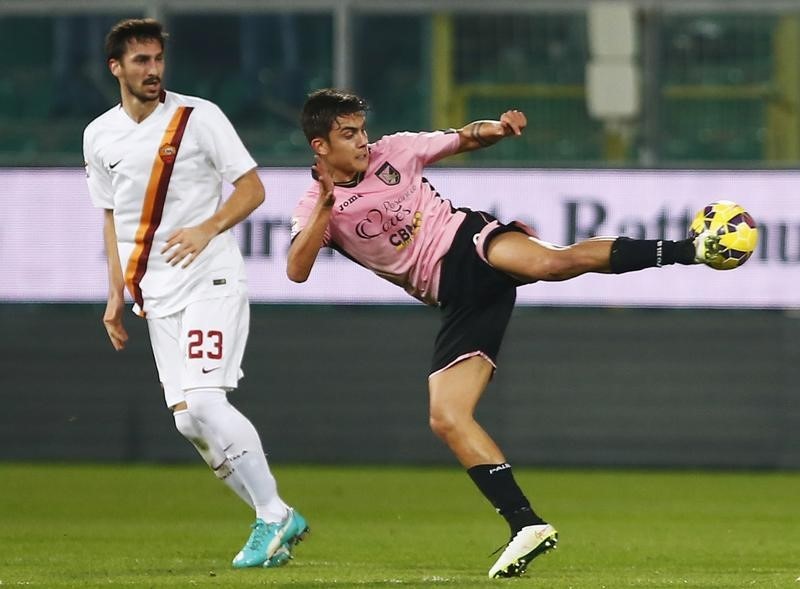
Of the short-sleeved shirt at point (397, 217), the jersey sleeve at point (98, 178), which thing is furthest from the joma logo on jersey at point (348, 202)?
the jersey sleeve at point (98, 178)

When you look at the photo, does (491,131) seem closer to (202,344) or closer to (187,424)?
(202,344)

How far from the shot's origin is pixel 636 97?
588 inches

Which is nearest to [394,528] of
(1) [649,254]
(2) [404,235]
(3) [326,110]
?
(2) [404,235]

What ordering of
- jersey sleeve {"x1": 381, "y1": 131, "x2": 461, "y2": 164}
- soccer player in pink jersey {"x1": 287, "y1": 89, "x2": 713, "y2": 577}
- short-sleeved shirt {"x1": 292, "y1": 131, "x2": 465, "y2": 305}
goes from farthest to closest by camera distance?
jersey sleeve {"x1": 381, "y1": 131, "x2": 461, "y2": 164} < short-sleeved shirt {"x1": 292, "y1": 131, "x2": 465, "y2": 305} < soccer player in pink jersey {"x1": 287, "y1": 89, "x2": 713, "y2": 577}

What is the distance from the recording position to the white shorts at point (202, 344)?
24.6 ft

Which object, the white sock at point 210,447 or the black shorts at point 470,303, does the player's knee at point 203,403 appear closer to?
the white sock at point 210,447

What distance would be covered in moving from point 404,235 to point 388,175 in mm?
274

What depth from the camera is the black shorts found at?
750 cm

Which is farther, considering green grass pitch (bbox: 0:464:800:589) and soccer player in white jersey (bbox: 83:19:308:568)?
soccer player in white jersey (bbox: 83:19:308:568)

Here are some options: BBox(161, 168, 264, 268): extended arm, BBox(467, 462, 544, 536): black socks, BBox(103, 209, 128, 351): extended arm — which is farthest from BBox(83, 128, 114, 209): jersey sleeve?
BBox(467, 462, 544, 536): black socks

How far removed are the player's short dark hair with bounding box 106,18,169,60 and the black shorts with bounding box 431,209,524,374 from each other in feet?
5.07

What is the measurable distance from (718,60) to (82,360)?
5955mm

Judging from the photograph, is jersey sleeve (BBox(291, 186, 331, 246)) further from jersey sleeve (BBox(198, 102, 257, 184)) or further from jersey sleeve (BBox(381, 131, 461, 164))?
jersey sleeve (BBox(381, 131, 461, 164))

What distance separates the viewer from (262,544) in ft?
24.6
